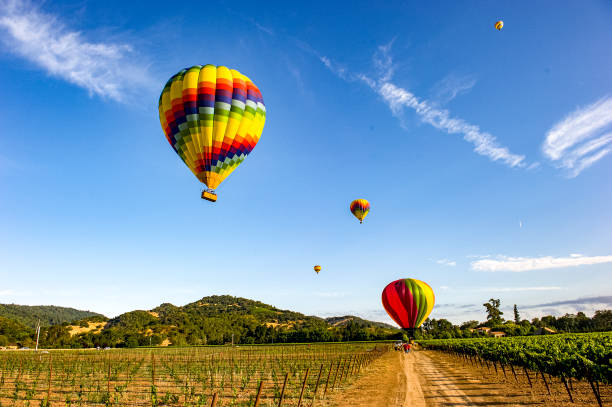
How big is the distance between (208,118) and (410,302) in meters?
32.7

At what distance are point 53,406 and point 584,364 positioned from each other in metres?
25.8

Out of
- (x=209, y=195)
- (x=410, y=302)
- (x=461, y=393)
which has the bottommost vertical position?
(x=461, y=393)

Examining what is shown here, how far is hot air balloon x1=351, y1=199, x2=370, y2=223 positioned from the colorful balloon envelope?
473 inches

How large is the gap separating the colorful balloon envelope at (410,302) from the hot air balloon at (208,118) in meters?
28.9

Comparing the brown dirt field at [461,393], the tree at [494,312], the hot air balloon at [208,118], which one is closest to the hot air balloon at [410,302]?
the brown dirt field at [461,393]

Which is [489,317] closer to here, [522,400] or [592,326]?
[592,326]

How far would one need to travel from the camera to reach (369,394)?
19.8 m

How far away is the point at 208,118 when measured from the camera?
2430 cm

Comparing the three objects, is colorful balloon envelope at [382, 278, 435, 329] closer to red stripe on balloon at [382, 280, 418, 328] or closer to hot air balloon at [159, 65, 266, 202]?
red stripe on balloon at [382, 280, 418, 328]

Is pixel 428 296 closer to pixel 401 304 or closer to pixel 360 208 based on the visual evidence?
pixel 401 304

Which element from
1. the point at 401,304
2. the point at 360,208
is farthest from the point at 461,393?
the point at 360,208

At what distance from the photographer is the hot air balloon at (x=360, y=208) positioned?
54969mm

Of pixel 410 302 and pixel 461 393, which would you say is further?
pixel 410 302

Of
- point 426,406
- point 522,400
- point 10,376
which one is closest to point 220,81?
point 426,406
